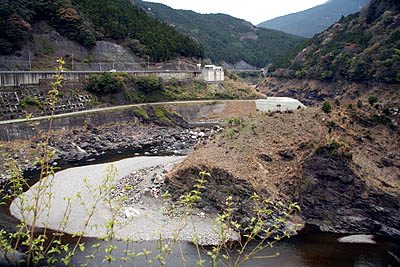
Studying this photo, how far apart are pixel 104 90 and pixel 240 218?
45.1 meters

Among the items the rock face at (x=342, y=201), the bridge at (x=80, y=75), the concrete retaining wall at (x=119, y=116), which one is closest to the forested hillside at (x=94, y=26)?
the bridge at (x=80, y=75)

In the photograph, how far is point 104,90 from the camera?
6681 cm

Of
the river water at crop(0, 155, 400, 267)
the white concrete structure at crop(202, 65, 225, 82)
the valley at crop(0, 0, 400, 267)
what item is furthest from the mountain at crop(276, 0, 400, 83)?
the river water at crop(0, 155, 400, 267)

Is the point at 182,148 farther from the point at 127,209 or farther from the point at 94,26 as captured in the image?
the point at 94,26

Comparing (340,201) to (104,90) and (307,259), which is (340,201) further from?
(104,90)

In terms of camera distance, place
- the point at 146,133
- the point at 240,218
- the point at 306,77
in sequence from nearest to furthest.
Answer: the point at 240,218, the point at 146,133, the point at 306,77

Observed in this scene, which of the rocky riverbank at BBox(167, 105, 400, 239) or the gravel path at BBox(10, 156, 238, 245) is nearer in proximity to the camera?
the gravel path at BBox(10, 156, 238, 245)

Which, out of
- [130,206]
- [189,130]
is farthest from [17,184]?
[189,130]

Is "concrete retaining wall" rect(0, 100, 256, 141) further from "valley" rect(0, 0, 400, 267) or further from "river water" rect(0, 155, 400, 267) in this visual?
"river water" rect(0, 155, 400, 267)

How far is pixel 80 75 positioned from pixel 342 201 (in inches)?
1995

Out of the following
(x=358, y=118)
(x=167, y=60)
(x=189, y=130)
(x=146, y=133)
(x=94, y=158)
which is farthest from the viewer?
(x=167, y=60)

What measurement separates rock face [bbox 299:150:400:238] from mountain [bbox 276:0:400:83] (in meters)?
41.7

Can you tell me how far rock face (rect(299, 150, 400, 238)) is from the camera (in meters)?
27.4

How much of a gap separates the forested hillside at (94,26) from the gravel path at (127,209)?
37140 millimetres
